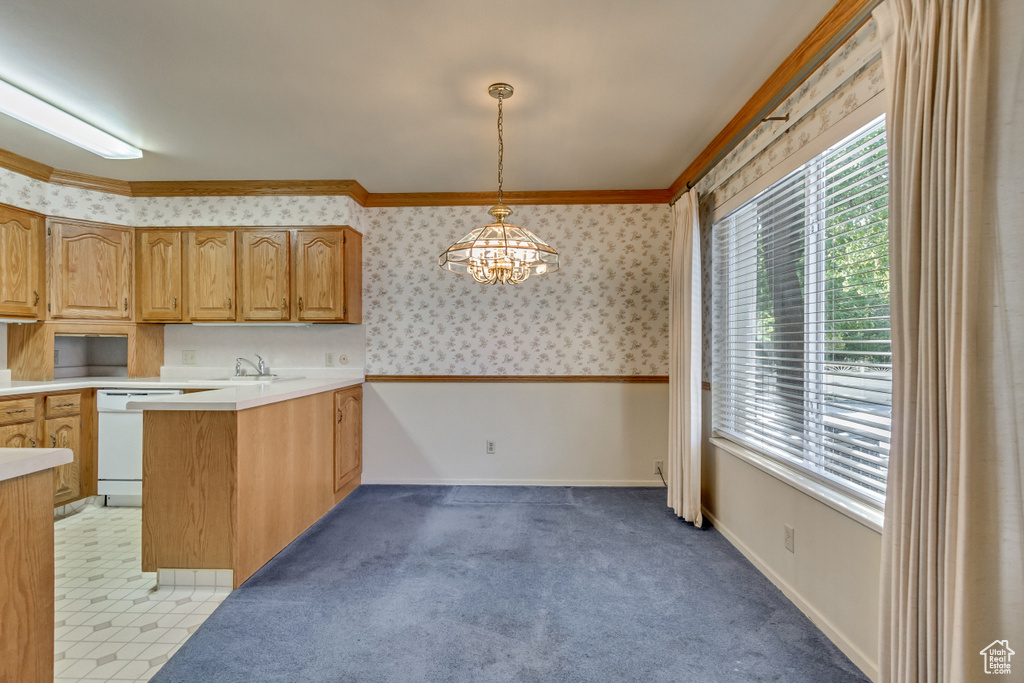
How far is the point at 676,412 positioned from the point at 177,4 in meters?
3.45

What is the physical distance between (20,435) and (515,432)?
11.2 ft

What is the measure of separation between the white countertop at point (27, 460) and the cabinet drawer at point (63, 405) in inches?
115

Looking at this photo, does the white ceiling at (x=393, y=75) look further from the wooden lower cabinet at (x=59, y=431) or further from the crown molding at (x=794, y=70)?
the wooden lower cabinet at (x=59, y=431)

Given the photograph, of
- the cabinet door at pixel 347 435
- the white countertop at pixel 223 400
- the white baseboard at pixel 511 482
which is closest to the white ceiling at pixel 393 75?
the white countertop at pixel 223 400

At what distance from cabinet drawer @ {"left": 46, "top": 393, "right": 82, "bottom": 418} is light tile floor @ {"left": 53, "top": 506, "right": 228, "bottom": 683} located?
89 centimetres

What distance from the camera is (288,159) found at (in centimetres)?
344

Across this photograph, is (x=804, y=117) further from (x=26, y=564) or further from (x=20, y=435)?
(x=20, y=435)

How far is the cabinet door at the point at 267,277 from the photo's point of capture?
3912mm

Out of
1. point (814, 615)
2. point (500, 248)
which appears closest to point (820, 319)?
point (814, 615)

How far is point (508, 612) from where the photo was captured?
2.17m

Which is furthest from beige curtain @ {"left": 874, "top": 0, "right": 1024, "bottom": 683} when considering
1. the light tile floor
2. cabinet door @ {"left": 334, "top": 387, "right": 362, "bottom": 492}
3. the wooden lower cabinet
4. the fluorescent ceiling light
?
the wooden lower cabinet

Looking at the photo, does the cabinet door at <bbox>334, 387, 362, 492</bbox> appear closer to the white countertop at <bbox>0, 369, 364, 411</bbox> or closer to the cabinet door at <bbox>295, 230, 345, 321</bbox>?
the white countertop at <bbox>0, 369, 364, 411</bbox>

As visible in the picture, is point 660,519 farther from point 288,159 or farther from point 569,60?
point 288,159

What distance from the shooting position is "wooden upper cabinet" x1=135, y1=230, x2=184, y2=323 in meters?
3.95
